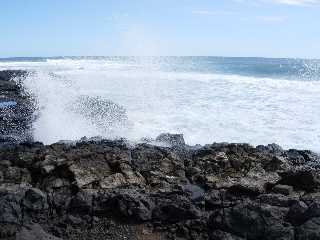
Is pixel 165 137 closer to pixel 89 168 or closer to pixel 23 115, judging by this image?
pixel 89 168

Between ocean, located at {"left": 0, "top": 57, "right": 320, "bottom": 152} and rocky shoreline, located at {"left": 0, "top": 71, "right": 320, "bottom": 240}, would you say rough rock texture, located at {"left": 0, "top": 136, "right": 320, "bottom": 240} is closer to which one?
rocky shoreline, located at {"left": 0, "top": 71, "right": 320, "bottom": 240}

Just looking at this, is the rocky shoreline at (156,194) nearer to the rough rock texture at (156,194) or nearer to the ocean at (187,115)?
the rough rock texture at (156,194)

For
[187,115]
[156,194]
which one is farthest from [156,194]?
[187,115]

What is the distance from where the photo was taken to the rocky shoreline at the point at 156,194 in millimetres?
6688

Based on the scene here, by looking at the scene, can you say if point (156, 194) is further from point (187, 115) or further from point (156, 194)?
point (187, 115)

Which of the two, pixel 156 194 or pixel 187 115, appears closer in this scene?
pixel 156 194

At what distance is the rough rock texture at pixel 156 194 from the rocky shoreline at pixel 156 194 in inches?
0.6

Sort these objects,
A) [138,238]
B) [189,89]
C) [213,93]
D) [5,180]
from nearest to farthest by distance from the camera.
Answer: [138,238] < [5,180] < [213,93] < [189,89]

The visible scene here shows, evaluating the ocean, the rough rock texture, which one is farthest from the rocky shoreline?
the ocean

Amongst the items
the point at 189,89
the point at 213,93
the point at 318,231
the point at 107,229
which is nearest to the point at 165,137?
the point at 107,229

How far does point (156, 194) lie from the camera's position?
7559 mm

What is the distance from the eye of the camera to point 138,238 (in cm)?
707

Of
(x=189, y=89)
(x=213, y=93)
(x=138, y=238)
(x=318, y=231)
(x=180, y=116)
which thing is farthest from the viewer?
(x=189, y=89)

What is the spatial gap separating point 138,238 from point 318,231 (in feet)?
8.37
